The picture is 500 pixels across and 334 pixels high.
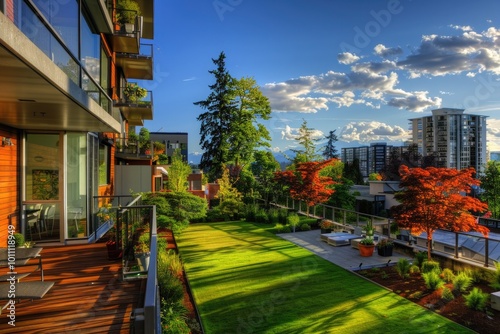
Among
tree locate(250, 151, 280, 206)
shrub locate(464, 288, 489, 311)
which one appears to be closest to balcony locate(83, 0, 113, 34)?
shrub locate(464, 288, 489, 311)

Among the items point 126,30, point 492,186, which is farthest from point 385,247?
point 492,186

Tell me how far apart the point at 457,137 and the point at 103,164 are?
80.3m

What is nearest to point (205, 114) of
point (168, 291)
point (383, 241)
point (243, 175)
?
point (243, 175)

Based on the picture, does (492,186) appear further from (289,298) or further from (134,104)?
(134,104)

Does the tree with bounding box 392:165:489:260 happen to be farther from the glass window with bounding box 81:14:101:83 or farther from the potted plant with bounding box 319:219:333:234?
the glass window with bounding box 81:14:101:83

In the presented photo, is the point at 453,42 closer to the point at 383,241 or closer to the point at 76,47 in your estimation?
the point at 383,241

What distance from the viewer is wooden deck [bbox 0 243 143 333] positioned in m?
3.94

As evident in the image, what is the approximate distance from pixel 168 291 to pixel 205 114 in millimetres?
28526

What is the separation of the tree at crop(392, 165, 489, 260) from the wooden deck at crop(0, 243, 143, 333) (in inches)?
342

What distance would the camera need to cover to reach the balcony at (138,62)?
578 inches

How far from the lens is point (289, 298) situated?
7938 millimetres

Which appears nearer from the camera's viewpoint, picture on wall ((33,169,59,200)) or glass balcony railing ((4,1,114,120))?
glass balcony railing ((4,1,114,120))

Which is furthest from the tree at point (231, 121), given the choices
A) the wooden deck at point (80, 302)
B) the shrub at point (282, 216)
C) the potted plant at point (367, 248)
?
the wooden deck at point (80, 302)

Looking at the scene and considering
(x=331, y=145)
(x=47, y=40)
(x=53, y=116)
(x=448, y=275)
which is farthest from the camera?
(x=331, y=145)
